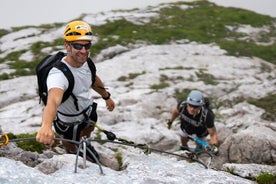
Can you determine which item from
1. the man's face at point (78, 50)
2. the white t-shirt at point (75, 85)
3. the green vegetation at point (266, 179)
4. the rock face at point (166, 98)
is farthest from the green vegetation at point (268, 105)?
the man's face at point (78, 50)

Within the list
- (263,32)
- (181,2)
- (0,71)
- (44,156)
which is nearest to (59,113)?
(44,156)

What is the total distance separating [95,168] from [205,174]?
8.18 feet

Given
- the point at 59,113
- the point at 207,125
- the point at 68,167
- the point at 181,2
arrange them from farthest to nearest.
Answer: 1. the point at 181,2
2. the point at 207,125
3. the point at 59,113
4. the point at 68,167

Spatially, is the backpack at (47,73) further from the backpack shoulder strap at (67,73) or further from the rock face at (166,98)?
the rock face at (166,98)

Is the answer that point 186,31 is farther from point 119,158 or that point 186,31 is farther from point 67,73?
point 67,73

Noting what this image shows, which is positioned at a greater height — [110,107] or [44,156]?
[110,107]

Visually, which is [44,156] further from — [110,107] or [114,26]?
[114,26]

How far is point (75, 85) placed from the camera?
27.7ft

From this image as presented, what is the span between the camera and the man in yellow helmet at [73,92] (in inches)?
278

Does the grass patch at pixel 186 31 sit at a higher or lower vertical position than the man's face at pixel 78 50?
lower

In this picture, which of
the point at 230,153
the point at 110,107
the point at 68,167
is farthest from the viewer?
the point at 230,153

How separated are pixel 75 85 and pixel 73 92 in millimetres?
207

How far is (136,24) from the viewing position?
51031mm

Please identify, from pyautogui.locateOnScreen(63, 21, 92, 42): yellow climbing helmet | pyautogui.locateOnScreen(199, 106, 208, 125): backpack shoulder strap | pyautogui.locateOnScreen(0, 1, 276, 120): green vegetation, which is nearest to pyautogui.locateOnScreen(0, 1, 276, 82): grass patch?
pyautogui.locateOnScreen(0, 1, 276, 120): green vegetation
